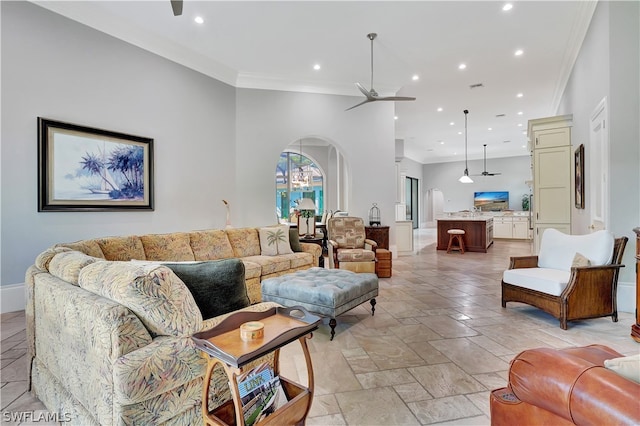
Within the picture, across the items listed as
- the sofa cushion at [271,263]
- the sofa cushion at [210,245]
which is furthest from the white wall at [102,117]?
the sofa cushion at [271,263]

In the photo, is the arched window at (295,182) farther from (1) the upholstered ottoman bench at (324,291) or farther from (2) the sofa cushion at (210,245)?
(1) the upholstered ottoman bench at (324,291)

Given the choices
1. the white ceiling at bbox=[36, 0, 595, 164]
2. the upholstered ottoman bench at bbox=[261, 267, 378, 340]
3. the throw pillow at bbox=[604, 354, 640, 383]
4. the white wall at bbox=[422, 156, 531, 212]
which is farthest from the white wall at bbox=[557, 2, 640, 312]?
the white wall at bbox=[422, 156, 531, 212]

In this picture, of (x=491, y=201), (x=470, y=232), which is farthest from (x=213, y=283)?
(x=491, y=201)

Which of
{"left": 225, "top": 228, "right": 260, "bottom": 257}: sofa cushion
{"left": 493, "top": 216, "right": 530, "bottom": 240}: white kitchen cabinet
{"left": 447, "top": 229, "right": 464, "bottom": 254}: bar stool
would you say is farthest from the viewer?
{"left": 493, "top": 216, "right": 530, "bottom": 240}: white kitchen cabinet

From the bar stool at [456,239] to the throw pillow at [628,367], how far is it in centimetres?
771

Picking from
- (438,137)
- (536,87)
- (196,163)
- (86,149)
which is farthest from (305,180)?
(86,149)

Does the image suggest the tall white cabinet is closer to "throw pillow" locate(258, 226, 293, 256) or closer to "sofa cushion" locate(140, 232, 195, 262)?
"throw pillow" locate(258, 226, 293, 256)

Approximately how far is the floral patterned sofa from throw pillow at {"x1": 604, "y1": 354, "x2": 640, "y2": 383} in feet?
4.90

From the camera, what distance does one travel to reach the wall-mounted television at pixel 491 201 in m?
13.1

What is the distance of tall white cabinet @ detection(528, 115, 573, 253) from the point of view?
5.19 m

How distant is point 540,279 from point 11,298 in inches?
224

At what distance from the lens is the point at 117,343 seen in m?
1.26

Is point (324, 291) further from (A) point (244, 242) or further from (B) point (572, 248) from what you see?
(B) point (572, 248)

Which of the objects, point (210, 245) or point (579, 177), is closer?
point (210, 245)
